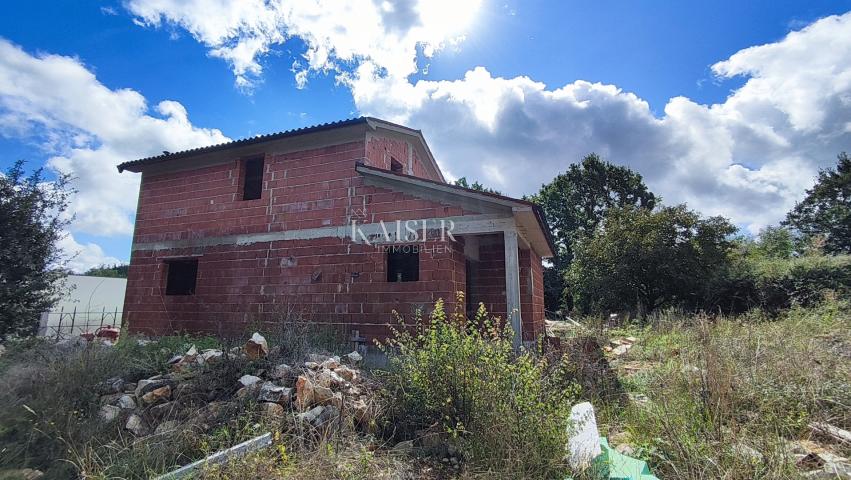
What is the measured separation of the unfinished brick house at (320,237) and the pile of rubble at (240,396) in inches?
116

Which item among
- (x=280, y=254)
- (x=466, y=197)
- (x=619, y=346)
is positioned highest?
(x=466, y=197)

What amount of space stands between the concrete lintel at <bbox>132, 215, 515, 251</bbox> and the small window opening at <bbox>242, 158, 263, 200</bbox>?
4.10 ft

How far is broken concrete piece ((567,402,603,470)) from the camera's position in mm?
3723

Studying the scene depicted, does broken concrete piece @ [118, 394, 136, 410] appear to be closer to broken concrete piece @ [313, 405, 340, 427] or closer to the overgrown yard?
the overgrown yard

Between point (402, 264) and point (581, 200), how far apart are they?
24413 millimetres

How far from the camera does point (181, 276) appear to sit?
35.9 ft

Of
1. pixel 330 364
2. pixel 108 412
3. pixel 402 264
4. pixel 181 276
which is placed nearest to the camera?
pixel 108 412

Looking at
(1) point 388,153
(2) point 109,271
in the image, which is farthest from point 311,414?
(2) point 109,271

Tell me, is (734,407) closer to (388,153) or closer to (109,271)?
(388,153)

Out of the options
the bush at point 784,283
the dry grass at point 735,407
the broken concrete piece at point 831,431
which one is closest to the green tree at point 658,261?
the bush at point 784,283

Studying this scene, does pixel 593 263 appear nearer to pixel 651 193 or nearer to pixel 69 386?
pixel 651 193

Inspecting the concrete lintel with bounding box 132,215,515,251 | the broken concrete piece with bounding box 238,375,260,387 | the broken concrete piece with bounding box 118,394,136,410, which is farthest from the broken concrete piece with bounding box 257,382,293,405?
the concrete lintel with bounding box 132,215,515,251

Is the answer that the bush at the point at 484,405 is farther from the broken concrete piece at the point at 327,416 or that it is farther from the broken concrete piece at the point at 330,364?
the broken concrete piece at the point at 330,364

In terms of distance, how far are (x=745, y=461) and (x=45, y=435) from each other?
6.70 meters
